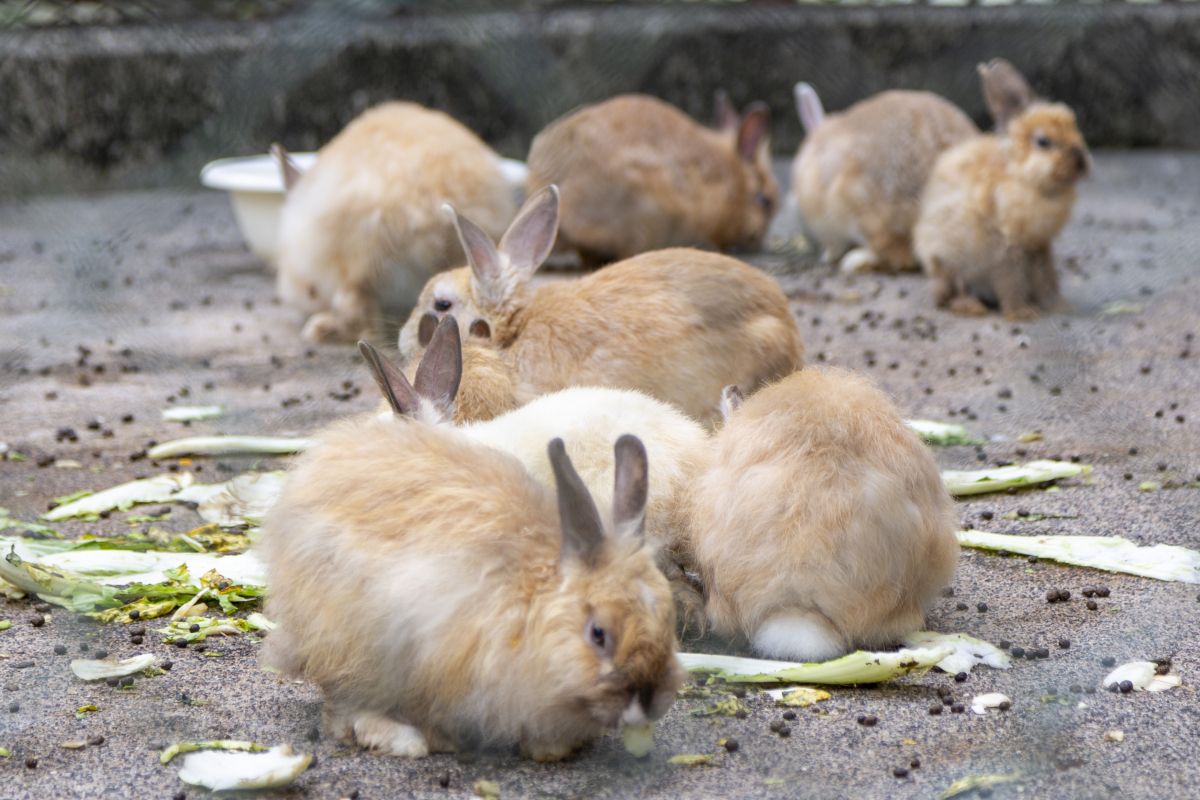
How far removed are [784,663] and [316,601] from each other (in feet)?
3.00

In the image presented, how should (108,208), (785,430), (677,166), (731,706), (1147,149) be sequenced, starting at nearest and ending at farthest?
(731,706), (785,430), (677,166), (108,208), (1147,149)

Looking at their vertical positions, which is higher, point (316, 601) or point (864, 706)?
point (316, 601)

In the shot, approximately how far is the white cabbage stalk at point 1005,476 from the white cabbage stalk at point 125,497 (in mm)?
2130

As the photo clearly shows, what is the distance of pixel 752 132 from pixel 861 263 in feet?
3.38

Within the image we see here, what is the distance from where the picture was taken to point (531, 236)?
427cm

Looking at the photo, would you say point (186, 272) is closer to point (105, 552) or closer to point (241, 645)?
point (105, 552)

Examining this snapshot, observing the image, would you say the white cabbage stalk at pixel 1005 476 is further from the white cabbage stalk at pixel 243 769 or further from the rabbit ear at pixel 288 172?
the rabbit ear at pixel 288 172

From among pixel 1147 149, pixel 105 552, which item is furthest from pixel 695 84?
pixel 105 552

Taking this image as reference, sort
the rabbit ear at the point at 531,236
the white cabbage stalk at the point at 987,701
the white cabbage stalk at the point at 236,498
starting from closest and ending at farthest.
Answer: the white cabbage stalk at the point at 987,701 < the white cabbage stalk at the point at 236,498 < the rabbit ear at the point at 531,236

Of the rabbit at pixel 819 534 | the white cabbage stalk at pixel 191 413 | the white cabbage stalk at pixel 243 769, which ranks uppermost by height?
the rabbit at pixel 819 534

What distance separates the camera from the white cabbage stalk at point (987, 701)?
2.66 metres

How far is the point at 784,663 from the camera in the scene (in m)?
2.78

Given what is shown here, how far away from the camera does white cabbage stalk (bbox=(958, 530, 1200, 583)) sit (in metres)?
3.25

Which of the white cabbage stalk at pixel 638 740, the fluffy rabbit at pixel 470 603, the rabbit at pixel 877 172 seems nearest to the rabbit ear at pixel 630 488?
the fluffy rabbit at pixel 470 603
